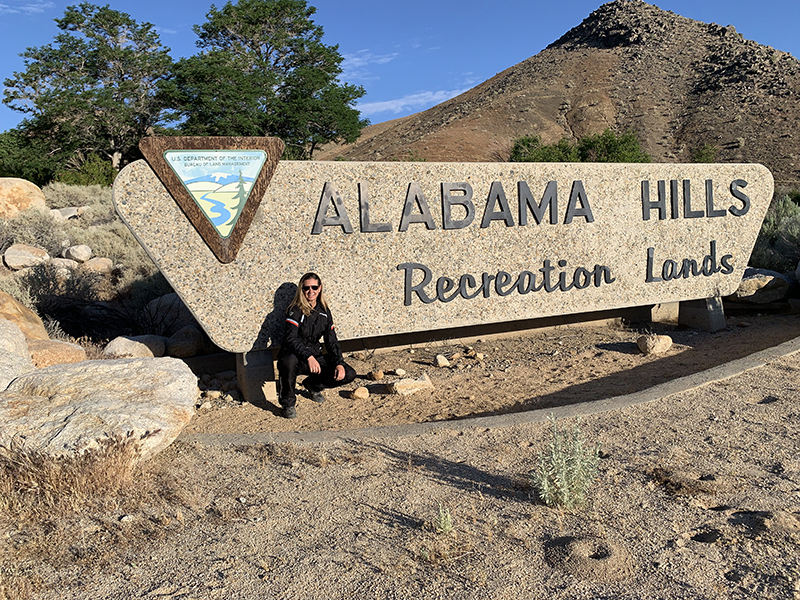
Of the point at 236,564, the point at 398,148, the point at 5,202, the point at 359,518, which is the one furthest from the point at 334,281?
the point at 398,148

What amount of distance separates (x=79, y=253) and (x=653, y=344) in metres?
9.03

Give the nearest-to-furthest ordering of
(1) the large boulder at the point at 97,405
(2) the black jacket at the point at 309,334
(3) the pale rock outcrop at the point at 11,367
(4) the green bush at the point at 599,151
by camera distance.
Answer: (1) the large boulder at the point at 97,405 < (3) the pale rock outcrop at the point at 11,367 < (2) the black jacket at the point at 309,334 < (4) the green bush at the point at 599,151

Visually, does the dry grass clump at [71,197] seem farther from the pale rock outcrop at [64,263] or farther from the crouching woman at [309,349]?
the crouching woman at [309,349]

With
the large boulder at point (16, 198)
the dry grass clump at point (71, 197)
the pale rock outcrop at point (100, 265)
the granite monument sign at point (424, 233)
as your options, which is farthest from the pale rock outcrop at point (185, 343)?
the dry grass clump at point (71, 197)

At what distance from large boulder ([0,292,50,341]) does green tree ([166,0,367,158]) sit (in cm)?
2365

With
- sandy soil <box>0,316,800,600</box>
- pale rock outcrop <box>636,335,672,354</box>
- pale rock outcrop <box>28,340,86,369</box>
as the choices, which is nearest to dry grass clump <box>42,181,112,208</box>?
pale rock outcrop <box>28,340,86,369</box>

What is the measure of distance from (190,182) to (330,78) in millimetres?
28580

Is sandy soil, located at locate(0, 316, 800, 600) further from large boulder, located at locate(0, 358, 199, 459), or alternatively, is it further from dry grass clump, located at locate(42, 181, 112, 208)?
dry grass clump, located at locate(42, 181, 112, 208)

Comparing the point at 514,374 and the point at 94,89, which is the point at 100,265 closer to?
the point at 514,374

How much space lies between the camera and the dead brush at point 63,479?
124 inches

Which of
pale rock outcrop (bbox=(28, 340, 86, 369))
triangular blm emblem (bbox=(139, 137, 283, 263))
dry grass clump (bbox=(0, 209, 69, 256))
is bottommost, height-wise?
pale rock outcrop (bbox=(28, 340, 86, 369))

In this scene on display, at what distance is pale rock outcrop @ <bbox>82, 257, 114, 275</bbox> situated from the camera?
403 inches

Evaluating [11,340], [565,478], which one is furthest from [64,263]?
[565,478]

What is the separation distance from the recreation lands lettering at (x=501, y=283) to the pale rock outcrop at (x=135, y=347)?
2.54 metres
